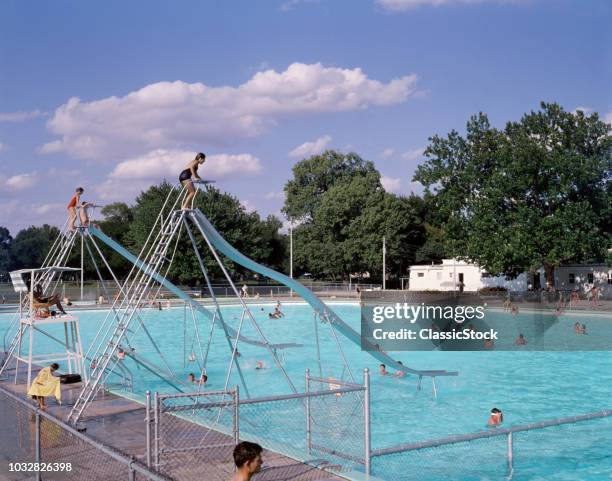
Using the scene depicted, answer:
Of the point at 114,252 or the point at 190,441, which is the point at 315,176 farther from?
the point at 190,441

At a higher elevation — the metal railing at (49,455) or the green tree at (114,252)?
the green tree at (114,252)

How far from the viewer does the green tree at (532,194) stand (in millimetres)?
52250

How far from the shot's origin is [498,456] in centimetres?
1434

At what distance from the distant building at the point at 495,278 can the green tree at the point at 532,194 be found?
465cm

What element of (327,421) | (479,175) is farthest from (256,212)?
(327,421)

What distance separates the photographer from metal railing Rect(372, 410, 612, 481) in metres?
13.2

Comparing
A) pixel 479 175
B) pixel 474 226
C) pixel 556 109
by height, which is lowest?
pixel 474 226

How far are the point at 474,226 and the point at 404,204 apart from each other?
2846 centimetres

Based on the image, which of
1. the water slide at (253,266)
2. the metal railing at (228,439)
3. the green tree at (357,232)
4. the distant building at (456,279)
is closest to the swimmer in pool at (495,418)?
the metal railing at (228,439)

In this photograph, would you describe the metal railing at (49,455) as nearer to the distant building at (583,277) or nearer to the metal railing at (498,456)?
the metal railing at (498,456)

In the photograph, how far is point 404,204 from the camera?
8362 cm

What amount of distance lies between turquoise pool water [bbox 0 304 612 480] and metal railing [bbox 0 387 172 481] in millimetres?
5720

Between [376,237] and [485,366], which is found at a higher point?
[376,237]

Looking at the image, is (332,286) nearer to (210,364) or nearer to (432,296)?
(432,296)
